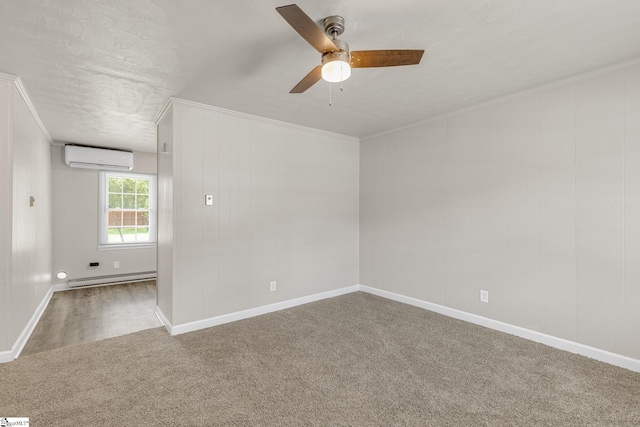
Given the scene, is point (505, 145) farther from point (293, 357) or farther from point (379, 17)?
point (293, 357)

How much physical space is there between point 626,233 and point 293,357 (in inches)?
113

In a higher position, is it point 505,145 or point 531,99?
point 531,99

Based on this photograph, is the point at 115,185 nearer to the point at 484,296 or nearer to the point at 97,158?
the point at 97,158

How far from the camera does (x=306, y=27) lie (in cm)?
155

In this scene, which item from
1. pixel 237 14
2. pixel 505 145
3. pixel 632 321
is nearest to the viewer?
pixel 237 14

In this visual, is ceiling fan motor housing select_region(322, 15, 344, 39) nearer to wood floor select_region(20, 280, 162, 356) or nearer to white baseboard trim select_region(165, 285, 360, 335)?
white baseboard trim select_region(165, 285, 360, 335)

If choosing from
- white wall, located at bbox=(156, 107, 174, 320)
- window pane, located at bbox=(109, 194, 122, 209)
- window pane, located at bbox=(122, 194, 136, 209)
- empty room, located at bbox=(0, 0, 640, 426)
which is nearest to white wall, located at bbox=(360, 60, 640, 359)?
empty room, located at bbox=(0, 0, 640, 426)

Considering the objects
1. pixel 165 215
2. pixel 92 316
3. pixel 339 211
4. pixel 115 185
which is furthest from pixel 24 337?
pixel 339 211

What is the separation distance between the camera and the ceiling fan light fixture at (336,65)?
174 cm

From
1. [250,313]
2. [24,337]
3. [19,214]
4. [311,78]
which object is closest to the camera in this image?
[311,78]

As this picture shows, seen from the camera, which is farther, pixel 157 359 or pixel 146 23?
pixel 157 359

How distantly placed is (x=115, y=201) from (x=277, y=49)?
4.89 metres

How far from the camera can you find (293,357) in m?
2.61

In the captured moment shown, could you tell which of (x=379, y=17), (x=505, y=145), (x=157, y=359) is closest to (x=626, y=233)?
(x=505, y=145)
